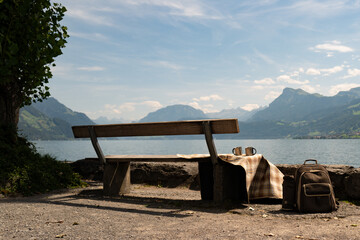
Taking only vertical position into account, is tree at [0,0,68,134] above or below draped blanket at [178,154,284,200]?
above

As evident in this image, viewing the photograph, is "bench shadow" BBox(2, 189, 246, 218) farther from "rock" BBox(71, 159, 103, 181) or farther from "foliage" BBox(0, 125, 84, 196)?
"rock" BBox(71, 159, 103, 181)

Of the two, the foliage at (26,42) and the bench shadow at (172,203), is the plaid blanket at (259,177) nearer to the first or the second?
the bench shadow at (172,203)

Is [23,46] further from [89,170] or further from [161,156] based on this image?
[161,156]

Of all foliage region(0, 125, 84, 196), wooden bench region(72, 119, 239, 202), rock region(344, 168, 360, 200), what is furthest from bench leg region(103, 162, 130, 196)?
rock region(344, 168, 360, 200)

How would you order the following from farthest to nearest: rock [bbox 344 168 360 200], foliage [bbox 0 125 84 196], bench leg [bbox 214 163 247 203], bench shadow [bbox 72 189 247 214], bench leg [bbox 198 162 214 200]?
1. foliage [bbox 0 125 84 196]
2. bench leg [bbox 198 162 214 200]
3. rock [bbox 344 168 360 200]
4. bench leg [bbox 214 163 247 203]
5. bench shadow [bbox 72 189 247 214]

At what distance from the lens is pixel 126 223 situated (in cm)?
424

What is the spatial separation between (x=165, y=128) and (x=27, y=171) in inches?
142

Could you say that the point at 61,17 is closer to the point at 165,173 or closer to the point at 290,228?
the point at 165,173

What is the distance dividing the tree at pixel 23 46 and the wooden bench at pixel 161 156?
9.43 ft

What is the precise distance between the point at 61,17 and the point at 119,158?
15.2 ft

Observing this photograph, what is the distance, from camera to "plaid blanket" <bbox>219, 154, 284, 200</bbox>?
214 inches

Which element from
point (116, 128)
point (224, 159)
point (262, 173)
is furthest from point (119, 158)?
point (262, 173)

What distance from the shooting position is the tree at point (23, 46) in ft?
26.5

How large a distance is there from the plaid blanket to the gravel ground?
0.70ft
